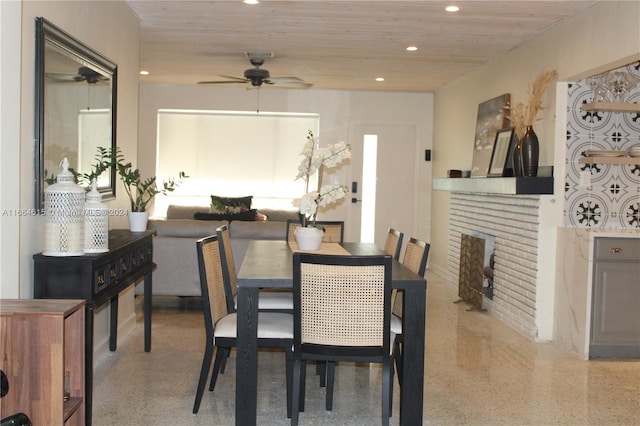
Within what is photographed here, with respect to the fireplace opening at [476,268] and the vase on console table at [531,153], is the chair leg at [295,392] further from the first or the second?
the fireplace opening at [476,268]

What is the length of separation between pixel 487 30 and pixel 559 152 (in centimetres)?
117

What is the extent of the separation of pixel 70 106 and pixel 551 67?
11.7ft

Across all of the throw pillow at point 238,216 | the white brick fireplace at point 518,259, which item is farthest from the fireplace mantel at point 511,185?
the throw pillow at point 238,216

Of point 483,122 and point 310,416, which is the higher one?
point 483,122

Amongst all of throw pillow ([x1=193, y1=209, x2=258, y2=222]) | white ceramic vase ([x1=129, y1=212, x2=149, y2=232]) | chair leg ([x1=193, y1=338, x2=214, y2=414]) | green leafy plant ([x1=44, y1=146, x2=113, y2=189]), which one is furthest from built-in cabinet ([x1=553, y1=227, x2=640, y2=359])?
throw pillow ([x1=193, y1=209, x2=258, y2=222])

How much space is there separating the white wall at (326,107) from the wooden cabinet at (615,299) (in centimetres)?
469

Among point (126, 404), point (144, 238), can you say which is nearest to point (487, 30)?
point (144, 238)

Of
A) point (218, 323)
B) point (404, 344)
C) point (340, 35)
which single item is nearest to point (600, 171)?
point (340, 35)

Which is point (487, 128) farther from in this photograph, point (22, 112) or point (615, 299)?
point (22, 112)

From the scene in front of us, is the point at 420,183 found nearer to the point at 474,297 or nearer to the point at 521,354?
the point at 474,297

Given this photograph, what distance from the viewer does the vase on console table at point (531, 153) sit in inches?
206

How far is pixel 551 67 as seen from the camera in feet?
17.1

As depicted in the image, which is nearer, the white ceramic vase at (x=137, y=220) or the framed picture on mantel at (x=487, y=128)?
the white ceramic vase at (x=137, y=220)

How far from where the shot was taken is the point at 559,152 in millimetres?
5059
